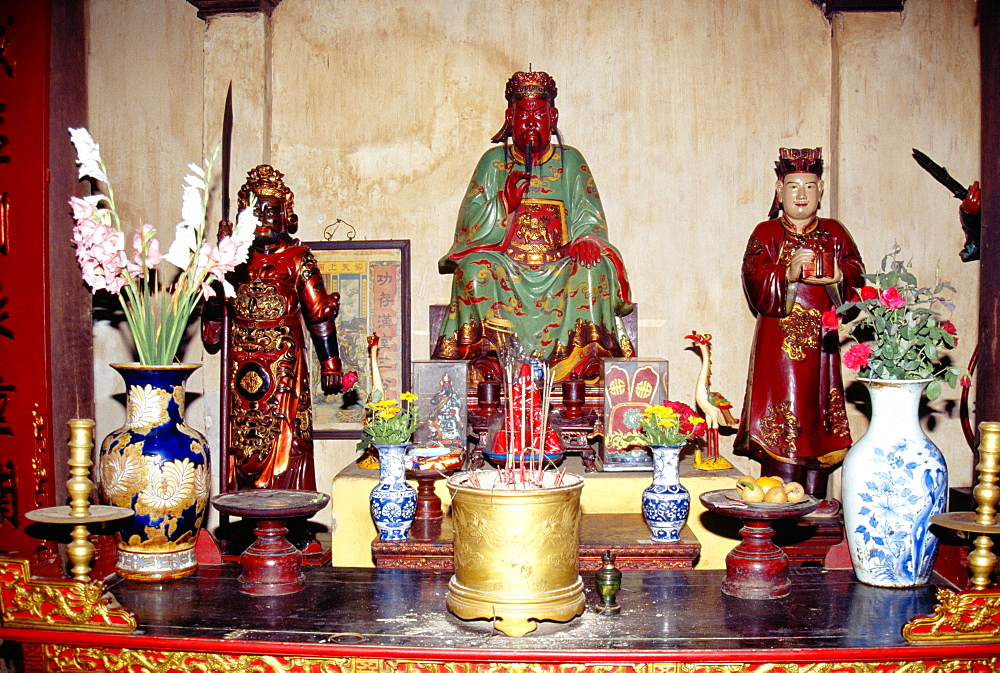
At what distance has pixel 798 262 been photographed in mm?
4344

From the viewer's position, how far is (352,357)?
5.21 metres

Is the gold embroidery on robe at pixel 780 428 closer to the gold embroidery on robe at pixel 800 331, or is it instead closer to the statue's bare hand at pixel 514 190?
the gold embroidery on robe at pixel 800 331

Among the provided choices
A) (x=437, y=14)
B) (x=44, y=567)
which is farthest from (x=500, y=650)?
(x=437, y=14)

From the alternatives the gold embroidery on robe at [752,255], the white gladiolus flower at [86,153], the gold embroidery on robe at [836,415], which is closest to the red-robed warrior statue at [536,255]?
the gold embroidery on robe at [752,255]

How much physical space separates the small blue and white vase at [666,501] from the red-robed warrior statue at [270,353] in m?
1.91

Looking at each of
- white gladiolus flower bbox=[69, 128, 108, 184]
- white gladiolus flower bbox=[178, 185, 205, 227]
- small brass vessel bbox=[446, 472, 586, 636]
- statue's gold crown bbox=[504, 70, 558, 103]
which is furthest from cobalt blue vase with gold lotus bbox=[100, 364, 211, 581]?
statue's gold crown bbox=[504, 70, 558, 103]

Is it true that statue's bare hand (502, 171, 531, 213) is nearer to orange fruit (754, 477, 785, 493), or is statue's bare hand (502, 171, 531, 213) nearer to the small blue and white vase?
the small blue and white vase

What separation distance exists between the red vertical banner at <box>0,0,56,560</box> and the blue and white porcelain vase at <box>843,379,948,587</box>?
10.2 ft

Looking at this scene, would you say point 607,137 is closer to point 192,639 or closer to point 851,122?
point 851,122

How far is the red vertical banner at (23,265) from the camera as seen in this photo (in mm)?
3762

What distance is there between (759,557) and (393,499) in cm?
139

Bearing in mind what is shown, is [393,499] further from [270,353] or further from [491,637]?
[270,353]

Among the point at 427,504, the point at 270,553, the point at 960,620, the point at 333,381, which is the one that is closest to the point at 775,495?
the point at 960,620

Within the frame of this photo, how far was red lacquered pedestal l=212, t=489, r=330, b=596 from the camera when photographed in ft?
8.07
